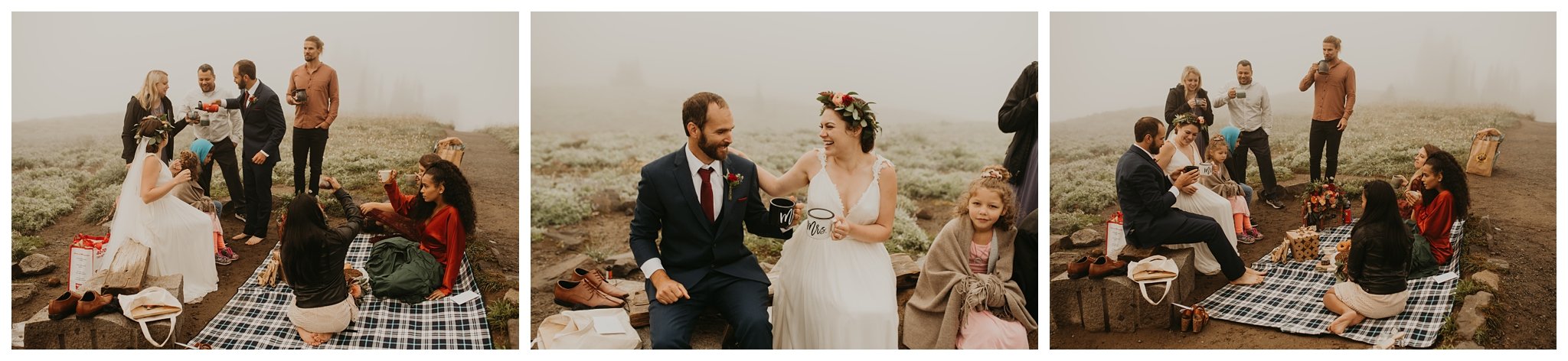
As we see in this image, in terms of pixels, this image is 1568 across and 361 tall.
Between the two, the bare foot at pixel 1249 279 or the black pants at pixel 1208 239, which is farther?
the bare foot at pixel 1249 279

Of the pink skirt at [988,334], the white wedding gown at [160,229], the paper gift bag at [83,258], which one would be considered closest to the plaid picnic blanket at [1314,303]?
the pink skirt at [988,334]

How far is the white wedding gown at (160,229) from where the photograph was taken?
19.7ft

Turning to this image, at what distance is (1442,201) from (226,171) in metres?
6.92

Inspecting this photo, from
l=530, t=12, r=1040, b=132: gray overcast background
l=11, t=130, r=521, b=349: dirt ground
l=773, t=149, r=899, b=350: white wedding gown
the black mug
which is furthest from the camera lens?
l=530, t=12, r=1040, b=132: gray overcast background

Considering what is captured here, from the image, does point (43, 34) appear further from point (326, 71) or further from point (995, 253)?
point (995, 253)

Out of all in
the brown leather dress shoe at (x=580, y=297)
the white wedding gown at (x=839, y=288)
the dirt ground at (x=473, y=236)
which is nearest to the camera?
the white wedding gown at (x=839, y=288)

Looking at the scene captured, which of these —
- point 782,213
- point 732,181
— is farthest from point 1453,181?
point 732,181

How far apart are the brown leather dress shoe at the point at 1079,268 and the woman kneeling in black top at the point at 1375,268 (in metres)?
1.35

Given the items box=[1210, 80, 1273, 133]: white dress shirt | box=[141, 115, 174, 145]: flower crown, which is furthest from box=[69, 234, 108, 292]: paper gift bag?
box=[1210, 80, 1273, 133]: white dress shirt

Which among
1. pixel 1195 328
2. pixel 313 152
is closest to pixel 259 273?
pixel 313 152

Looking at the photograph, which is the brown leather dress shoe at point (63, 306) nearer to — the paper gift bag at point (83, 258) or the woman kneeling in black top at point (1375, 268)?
the paper gift bag at point (83, 258)

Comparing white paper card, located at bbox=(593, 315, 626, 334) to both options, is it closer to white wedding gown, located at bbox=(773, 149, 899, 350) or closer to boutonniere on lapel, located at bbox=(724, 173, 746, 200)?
white wedding gown, located at bbox=(773, 149, 899, 350)

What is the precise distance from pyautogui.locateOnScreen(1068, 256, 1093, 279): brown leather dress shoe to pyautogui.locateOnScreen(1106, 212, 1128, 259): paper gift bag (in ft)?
0.59

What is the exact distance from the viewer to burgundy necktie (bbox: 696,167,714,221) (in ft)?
18.6
